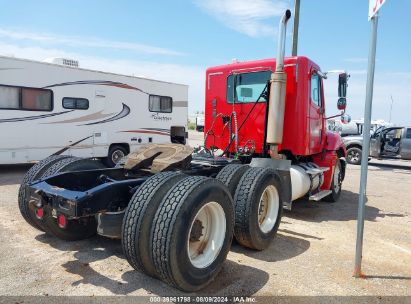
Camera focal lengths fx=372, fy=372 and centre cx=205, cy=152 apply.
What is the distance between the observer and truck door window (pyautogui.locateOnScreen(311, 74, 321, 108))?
657 cm

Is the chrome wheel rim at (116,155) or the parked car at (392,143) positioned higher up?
the parked car at (392,143)

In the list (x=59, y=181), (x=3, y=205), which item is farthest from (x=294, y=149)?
(x=3, y=205)

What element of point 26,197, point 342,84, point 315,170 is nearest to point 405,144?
point 342,84

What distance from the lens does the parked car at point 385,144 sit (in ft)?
50.2

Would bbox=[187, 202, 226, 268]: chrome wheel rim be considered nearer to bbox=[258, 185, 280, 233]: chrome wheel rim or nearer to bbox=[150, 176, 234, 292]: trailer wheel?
bbox=[150, 176, 234, 292]: trailer wheel

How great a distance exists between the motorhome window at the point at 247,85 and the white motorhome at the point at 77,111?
Answer: 563 cm

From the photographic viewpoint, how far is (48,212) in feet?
12.1

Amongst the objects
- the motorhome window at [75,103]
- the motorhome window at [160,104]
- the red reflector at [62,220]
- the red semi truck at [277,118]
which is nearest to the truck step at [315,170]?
the red semi truck at [277,118]

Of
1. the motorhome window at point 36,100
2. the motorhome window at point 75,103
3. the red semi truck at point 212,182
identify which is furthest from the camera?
the motorhome window at point 75,103

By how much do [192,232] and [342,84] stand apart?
4.89 metres

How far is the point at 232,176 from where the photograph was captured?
465 cm

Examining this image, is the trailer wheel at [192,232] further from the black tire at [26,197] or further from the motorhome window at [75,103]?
the motorhome window at [75,103]

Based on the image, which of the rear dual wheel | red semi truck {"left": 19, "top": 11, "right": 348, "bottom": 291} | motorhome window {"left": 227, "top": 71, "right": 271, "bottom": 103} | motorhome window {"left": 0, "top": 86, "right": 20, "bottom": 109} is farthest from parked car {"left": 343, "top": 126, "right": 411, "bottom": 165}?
the rear dual wheel

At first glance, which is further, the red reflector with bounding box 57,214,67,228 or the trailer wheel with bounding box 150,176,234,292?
the red reflector with bounding box 57,214,67,228
